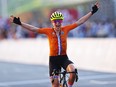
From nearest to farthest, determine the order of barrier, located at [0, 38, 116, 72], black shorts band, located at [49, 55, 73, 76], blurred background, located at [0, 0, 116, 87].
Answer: black shorts band, located at [49, 55, 73, 76], blurred background, located at [0, 0, 116, 87], barrier, located at [0, 38, 116, 72]

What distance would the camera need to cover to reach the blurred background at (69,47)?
65.8 ft

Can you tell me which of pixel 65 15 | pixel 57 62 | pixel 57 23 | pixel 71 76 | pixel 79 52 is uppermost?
pixel 65 15

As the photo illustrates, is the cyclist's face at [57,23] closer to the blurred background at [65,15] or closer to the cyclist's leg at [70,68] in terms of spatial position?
the cyclist's leg at [70,68]

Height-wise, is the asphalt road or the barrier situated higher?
the barrier

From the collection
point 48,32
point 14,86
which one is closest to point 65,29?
point 48,32

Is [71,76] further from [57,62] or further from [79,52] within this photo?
[79,52]

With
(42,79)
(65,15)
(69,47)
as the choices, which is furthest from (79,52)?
(65,15)

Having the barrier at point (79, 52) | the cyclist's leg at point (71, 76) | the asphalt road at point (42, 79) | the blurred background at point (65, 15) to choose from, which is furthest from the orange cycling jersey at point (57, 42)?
the blurred background at point (65, 15)

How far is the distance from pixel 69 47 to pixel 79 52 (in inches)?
39.3

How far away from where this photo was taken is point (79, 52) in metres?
24.6

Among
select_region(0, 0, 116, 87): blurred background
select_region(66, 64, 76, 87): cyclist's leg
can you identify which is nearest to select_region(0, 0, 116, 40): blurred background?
select_region(0, 0, 116, 87): blurred background

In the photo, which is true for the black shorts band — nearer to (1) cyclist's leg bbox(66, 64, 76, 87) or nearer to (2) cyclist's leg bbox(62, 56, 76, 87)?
(2) cyclist's leg bbox(62, 56, 76, 87)

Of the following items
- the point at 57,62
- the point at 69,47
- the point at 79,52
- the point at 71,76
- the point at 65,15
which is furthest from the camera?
the point at 65,15

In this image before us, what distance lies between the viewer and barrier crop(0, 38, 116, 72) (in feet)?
72.9
